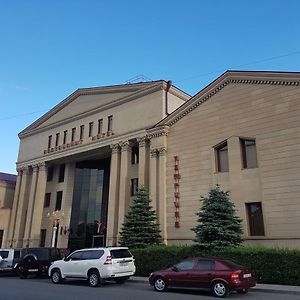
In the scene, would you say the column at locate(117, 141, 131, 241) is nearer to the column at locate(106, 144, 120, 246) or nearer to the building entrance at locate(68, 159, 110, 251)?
the column at locate(106, 144, 120, 246)

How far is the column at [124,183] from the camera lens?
99.2ft

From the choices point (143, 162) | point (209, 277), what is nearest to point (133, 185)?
point (143, 162)

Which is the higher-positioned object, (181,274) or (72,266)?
(72,266)

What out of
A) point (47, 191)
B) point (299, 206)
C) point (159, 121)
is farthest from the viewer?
point (47, 191)

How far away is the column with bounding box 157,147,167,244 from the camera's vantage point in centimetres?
2608

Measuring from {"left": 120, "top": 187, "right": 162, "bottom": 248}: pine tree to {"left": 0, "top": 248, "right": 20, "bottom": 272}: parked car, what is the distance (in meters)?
7.31

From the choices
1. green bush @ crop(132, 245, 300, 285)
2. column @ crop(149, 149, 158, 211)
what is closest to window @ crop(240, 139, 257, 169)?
green bush @ crop(132, 245, 300, 285)

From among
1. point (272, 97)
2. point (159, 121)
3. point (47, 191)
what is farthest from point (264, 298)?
point (47, 191)

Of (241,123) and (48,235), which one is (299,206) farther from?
(48,235)

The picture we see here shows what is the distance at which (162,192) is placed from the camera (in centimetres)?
2702

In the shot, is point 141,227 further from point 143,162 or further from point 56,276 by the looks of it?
point 56,276

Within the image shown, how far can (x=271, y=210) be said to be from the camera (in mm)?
21406

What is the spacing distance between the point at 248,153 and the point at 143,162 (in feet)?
31.7

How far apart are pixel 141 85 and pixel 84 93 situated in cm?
844
